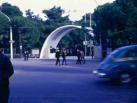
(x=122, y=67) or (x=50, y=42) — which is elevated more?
(x=50, y=42)

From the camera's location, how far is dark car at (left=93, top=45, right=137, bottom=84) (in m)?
12.0

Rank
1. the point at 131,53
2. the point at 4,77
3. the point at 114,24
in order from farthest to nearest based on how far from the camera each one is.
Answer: the point at 114,24 < the point at 131,53 < the point at 4,77

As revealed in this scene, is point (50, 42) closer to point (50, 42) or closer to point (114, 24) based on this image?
point (50, 42)

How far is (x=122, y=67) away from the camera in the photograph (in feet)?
39.3

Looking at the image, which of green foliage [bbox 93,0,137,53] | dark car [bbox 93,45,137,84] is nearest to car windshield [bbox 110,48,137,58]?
dark car [bbox 93,45,137,84]

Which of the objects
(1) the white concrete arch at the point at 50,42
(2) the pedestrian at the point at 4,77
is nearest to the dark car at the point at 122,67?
(2) the pedestrian at the point at 4,77

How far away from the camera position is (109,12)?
33000mm

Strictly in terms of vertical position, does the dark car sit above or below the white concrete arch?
below

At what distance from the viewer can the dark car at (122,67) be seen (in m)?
12.0

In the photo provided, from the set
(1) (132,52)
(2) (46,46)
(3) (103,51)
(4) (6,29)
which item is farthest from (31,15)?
(1) (132,52)

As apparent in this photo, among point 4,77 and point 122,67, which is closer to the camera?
point 4,77

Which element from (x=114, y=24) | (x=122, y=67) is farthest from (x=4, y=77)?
(x=114, y=24)

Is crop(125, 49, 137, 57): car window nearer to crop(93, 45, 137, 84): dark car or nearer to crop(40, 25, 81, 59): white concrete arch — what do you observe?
crop(93, 45, 137, 84): dark car

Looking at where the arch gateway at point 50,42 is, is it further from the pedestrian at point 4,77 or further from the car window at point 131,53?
the pedestrian at point 4,77
